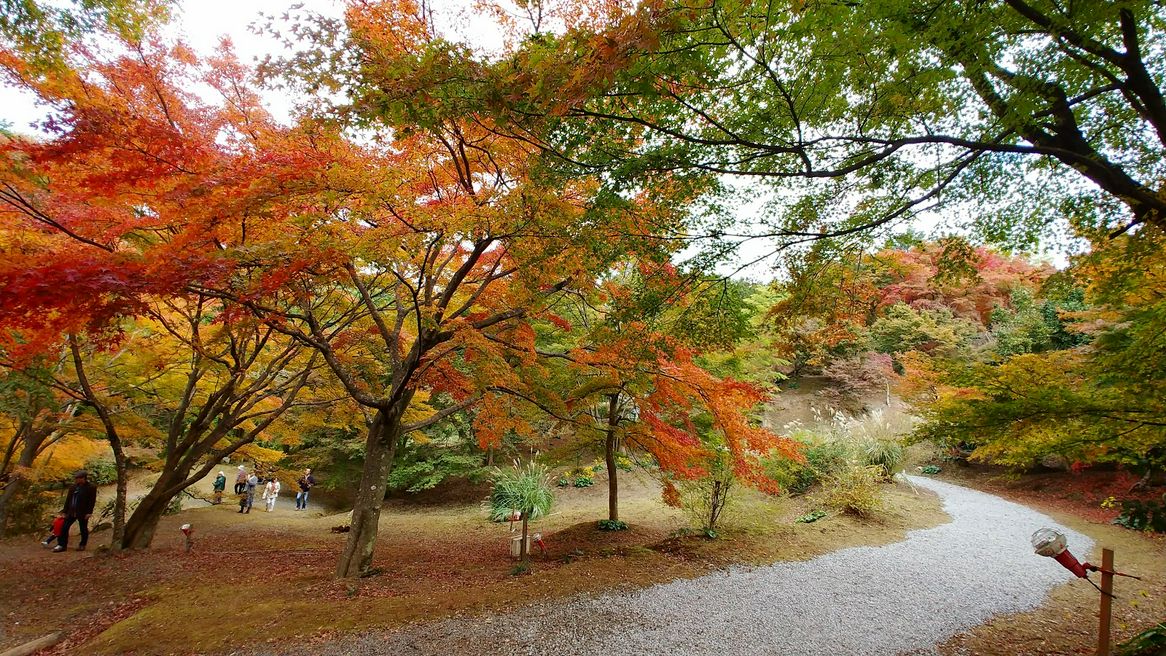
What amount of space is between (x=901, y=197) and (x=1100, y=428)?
7.21 ft

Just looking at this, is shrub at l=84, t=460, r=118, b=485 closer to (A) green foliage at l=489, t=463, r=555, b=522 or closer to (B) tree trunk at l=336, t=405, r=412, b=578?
(A) green foliage at l=489, t=463, r=555, b=522

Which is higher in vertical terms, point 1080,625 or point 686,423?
point 686,423

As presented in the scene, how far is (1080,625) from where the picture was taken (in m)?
4.19

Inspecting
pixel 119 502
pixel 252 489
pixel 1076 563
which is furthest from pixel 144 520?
pixel 1076 563

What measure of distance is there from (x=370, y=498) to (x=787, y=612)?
5032 millimetres

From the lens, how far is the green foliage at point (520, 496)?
1116cm

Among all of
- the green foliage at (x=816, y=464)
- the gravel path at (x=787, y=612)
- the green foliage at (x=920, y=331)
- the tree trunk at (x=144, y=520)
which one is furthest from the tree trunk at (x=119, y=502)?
the green foliage at (x=920, y=331)

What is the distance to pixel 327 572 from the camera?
20.6 ft

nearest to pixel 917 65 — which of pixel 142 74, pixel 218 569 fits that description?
pixel 142 74

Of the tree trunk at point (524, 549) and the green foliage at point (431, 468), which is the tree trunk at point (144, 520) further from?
the green foliage at point (431, 468)

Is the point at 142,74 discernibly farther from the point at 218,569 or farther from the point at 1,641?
the point at 218,569

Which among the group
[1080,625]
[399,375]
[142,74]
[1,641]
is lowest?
[1,641]

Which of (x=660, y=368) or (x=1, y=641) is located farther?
(x=660, y=368)

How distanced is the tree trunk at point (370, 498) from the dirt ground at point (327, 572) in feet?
0.87
